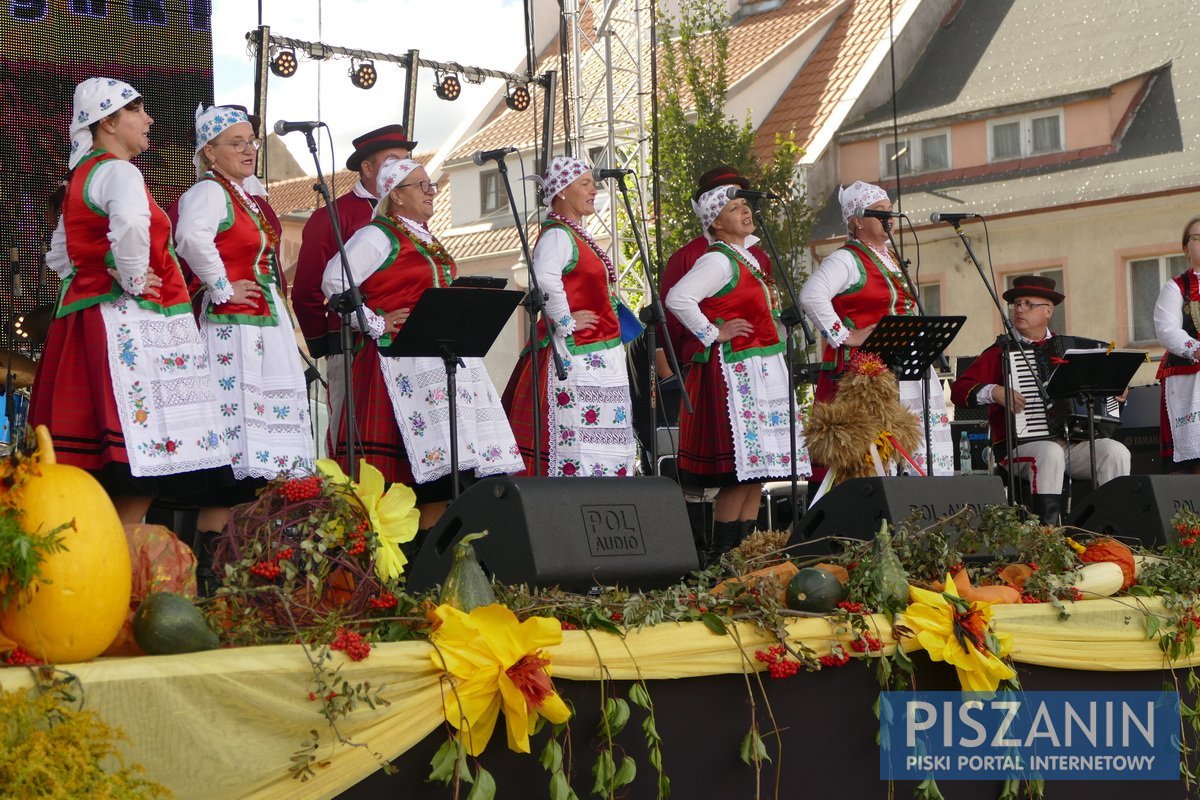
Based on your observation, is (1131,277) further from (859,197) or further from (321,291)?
(321,291)

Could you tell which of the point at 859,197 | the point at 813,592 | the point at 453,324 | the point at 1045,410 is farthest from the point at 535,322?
the point at 1045,410

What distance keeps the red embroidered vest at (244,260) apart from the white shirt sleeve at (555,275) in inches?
39.1

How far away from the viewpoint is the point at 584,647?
7.64 feet

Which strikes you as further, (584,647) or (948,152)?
(948,152)

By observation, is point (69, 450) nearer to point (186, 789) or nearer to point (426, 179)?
point (426, 179)

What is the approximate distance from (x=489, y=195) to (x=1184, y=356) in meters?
16.6

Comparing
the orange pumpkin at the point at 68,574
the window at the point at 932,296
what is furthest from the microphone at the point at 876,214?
the window at the point at 932,296

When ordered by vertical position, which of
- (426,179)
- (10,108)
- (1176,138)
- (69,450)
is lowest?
(69,450)

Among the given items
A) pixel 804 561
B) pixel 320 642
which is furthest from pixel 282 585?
pixel 804 561

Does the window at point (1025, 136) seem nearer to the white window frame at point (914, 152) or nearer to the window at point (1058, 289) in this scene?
the white window frame at point (914, 152)

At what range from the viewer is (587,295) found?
5.50 meters

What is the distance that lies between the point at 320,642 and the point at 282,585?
235 mm

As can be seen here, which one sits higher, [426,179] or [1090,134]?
[1090,134]

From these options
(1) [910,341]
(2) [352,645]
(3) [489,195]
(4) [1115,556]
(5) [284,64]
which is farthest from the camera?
(3) [489,195]
